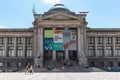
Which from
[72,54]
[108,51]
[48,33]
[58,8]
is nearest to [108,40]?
[108,51]

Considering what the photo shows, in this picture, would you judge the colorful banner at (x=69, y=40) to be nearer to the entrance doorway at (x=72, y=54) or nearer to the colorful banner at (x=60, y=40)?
the colorful banner at (x=60, y=40)

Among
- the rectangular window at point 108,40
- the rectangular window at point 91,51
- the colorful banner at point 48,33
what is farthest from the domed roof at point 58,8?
the rectangular window at point 108,40

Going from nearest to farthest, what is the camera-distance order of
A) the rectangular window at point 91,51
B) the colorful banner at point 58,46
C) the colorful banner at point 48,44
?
the colorful banner at point 58,46
the colorful banner at point 48,44
the rectangular window at point 91,51

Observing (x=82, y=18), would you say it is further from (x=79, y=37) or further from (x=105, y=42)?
(x=105, y=42)

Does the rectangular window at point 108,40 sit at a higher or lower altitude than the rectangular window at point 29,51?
higher

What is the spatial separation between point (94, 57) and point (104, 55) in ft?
13.0

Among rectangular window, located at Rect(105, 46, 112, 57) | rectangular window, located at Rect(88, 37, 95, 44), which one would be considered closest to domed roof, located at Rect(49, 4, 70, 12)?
rectangular window, located at Rect(88, 37, 95, 44)

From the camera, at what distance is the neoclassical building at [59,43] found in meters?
103

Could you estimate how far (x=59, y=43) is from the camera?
4028 inches

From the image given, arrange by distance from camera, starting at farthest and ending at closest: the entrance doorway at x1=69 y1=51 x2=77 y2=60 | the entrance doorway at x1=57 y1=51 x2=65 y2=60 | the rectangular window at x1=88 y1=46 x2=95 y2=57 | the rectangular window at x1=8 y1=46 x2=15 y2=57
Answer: the rectangular window at x1=88 y1=46 x2=95 y2=57, the rectangular window at x1=8 y1=46 x2=15 y2=57, the entrance doorway at x1=57 y1=51 x2=65 y2=60, the entrance doorway at x1=69 y1=51 x2=77 y2=60

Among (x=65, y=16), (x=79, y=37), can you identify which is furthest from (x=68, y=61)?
(x=65, y=16)

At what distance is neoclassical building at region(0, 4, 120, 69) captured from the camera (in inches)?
4048

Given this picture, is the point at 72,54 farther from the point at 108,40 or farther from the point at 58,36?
the point at 108,40

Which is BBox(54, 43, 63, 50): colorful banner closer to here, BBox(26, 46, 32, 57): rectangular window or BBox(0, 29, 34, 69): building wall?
BBox(0, 29, 34, 69): building wall
